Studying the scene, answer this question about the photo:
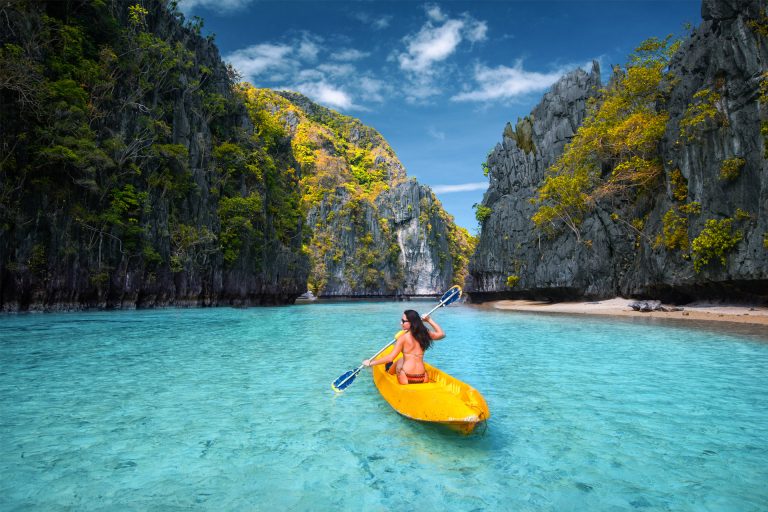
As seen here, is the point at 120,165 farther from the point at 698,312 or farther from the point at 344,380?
the point at 698,312

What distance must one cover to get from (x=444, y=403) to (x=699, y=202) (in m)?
20.3

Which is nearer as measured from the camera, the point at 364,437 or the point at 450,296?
the point at 364,437

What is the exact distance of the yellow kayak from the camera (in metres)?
4.31

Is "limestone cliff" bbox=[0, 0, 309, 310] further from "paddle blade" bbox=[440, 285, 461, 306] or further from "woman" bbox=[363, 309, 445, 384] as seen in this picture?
"woman" bbox=[363, 309, 445, 384]

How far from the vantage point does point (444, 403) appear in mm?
4500

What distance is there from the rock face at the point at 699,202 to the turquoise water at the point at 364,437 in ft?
30.7

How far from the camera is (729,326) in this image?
49.5 ft

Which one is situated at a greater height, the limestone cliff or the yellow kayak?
the limestone cliff

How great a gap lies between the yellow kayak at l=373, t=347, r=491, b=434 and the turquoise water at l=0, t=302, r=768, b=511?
12.3 inches

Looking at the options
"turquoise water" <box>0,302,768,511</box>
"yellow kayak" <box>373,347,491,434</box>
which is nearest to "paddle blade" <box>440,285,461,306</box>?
"turquoise water" <box>0,302,768,511</box>

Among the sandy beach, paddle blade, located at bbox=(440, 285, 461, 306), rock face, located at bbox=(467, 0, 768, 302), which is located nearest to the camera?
paddle blade, located at bbox=(440, 285, 461, 306)

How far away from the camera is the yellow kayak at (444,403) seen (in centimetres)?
431

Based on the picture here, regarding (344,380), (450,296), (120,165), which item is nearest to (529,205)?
(120,165)

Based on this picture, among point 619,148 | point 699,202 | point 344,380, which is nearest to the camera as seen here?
point 344,380
